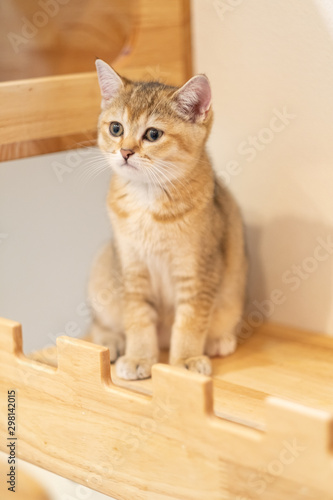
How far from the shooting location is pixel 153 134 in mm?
1308

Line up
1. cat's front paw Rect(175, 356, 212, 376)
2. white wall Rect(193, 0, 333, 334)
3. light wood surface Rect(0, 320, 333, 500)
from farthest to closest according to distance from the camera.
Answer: white wall Rect(193, 0, 333, 334) < cat's front paw Rect(175, 356, 212, 376) < light wood surface Rect(0, 320, 333, 500)

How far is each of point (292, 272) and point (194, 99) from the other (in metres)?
0.58

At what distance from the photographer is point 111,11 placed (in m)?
1.62

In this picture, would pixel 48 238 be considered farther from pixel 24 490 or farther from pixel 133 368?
pixel 24 490

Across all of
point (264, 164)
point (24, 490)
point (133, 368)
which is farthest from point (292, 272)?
point (24, 490)

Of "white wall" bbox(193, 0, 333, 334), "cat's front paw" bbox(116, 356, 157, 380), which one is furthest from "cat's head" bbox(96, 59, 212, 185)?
"cat's front paw" bbox(116, 356, 157, 380)

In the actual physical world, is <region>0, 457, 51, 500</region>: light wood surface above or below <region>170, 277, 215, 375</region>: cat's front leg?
below

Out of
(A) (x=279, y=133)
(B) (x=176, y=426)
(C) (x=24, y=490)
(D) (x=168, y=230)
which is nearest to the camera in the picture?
(B) (x=176, y=426)

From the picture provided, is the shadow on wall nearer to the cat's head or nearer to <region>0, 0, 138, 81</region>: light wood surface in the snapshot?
the cat's head

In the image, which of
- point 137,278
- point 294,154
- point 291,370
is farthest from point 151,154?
point 291,370

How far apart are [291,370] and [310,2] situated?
85 cm

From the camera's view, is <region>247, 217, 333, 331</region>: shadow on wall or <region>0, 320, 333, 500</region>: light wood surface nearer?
<region>0, 320, 333, 500</region>: light wood surface

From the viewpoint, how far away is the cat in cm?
131

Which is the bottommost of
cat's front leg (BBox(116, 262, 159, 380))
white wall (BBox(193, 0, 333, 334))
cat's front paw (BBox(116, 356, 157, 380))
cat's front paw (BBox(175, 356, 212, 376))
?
cat's front paw (BBox(116, 356, 157, 380))
